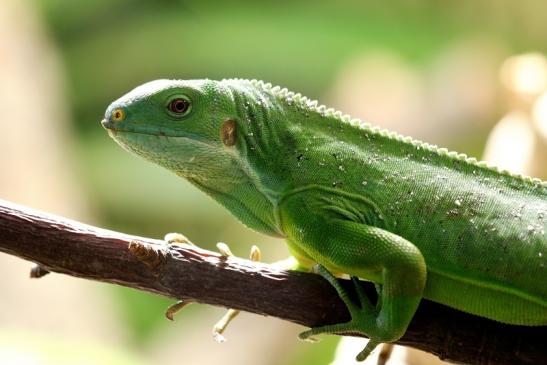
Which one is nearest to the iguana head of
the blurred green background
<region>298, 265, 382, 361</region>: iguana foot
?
<region>298, 265, 382, 361</region>: iguana foot

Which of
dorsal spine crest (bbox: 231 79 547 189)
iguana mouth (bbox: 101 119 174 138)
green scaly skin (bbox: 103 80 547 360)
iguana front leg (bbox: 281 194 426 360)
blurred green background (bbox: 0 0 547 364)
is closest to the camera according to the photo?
iguana front leg (bbox: 281 194 426 360)

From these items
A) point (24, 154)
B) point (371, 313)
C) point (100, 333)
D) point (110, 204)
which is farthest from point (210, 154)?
point (110, 204)

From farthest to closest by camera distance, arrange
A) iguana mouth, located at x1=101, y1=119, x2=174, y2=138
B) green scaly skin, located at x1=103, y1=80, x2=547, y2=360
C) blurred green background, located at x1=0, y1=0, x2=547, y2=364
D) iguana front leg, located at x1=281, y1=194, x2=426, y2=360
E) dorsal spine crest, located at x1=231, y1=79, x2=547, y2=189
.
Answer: blurred green background, located at x1=0, y1=0, x2=547, y2=364, dorsal spine crest, located at x1=231, y1=79, x2=547, y2=189, iguana mouth, located at x1=101, y1=119, x2=174, y2=138, green scaly skin, located at x1=103, y1=80, x2=547, y2=360, iguana front leg, located at x1=281, y1=194, x2=426, y2=360

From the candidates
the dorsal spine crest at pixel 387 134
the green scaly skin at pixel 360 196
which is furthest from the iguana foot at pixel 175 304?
the dorsal spine crest at pixel 387 134

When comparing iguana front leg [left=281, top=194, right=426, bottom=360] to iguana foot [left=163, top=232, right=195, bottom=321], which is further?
iguana foot [left=163, top=232, right=195, bottom=321]

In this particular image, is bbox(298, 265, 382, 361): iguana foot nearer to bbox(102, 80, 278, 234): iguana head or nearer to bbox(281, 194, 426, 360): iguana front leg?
bbox(281, 194, 426, 360): iguana front leg

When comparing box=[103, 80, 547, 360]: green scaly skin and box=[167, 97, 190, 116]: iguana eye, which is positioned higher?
box=[167, 97, 190, 116]: iguana eye

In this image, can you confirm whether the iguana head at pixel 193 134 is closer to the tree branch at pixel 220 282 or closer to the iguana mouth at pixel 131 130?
the iguana mouth at pixel 131 130

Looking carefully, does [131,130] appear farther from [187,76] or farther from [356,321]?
[187,76]

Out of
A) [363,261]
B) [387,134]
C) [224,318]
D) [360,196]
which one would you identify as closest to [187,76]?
[224,318]
